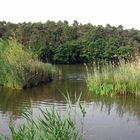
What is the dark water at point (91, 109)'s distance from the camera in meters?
7.90

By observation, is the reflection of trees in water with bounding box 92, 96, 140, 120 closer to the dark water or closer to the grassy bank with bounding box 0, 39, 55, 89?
the dark water

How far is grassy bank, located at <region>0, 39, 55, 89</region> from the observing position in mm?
14219

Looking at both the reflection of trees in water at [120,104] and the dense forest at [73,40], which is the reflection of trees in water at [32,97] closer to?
the reflection of trees in water at [120,104]

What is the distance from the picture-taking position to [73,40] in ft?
113

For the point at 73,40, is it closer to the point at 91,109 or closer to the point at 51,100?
the point at 51,100

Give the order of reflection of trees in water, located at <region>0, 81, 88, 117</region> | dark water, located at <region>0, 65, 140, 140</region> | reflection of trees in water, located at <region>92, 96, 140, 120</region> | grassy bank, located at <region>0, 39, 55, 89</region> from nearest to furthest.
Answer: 1. dark water, located at <region>0, 65, 140, 140</region>
2. reflection of trees in water, located at <region>92, 96, 140, 120</region>
3. reflection of trees in water, located at <region>0, 81, 88, 117</region>
4. grassy bank, located at <region>0, 39, 55, 89</region>

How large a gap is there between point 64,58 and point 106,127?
2358cm

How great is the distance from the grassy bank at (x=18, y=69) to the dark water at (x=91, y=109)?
0.43 m

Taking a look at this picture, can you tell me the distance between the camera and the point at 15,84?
14164mm

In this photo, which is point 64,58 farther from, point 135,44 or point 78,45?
point 135,44

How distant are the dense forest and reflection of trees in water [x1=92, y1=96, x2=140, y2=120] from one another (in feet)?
58.4

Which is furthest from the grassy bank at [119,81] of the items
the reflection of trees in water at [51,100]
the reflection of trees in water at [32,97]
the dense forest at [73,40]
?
the dense forest at [73,40]

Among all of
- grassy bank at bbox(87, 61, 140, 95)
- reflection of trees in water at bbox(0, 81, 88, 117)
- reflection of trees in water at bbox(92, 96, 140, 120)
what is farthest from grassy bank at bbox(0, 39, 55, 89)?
reflection of trees in water at bbox(92, 96, 140, 120)

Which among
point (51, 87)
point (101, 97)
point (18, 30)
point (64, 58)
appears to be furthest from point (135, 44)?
point (101, 97)
